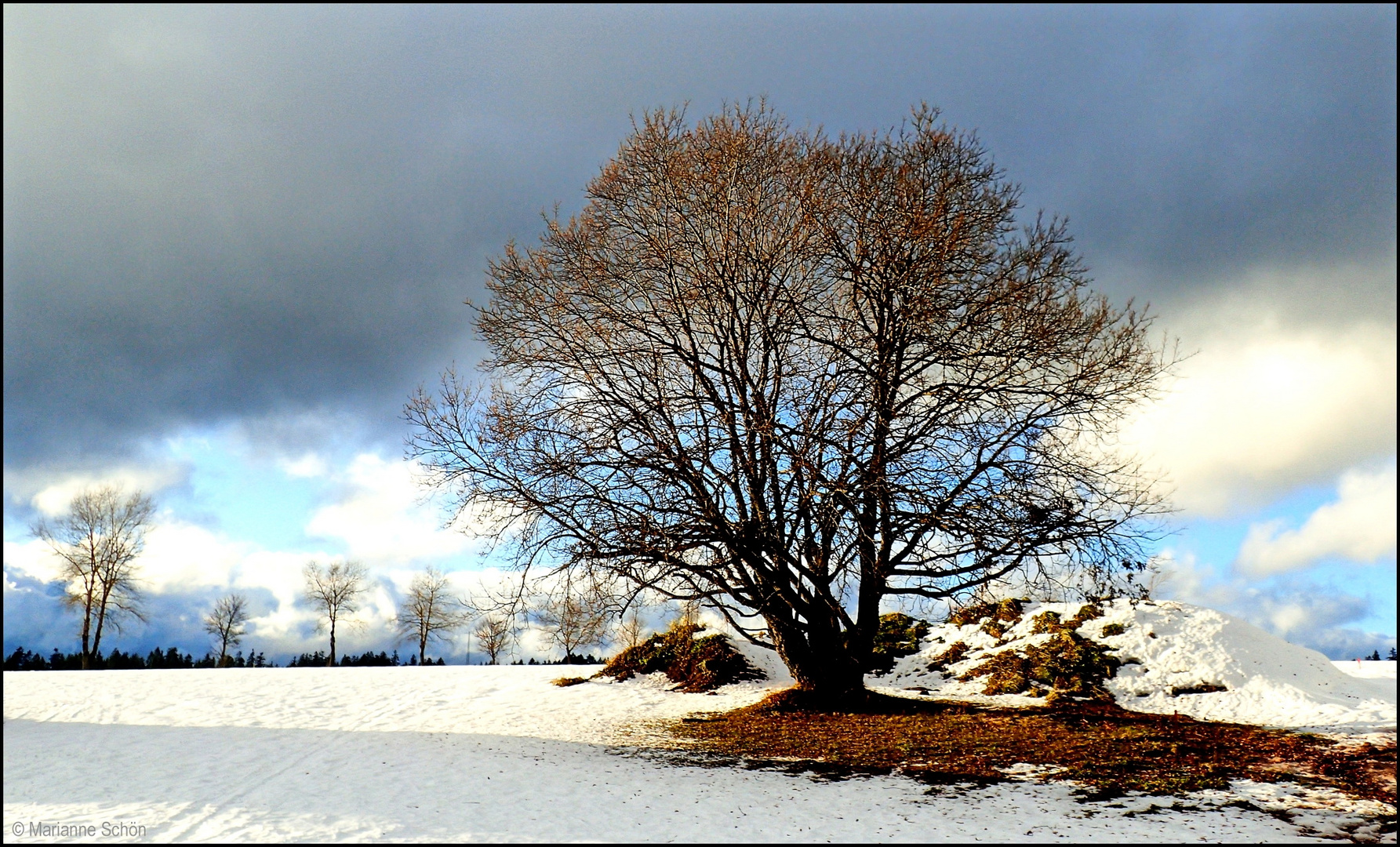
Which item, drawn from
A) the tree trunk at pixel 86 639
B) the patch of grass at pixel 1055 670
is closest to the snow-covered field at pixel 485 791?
the patch of grass at pixel 1055 670

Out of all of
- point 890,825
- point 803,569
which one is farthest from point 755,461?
point 890,825

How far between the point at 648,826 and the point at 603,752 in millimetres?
4349

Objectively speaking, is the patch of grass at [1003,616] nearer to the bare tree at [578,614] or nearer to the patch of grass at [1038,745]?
the patch of grass at [1038,745]

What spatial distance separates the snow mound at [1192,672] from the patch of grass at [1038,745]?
181cm

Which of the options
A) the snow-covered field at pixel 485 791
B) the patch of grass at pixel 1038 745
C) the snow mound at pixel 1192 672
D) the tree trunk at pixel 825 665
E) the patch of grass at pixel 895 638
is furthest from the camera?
the patch of grass at pixel 895 638

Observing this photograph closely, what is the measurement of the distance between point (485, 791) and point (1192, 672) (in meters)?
15.7

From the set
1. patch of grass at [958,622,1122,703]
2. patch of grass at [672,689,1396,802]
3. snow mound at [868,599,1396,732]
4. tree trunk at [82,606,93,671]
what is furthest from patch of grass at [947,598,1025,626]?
tree trunk at [82,606,93,671]

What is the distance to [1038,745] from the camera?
11461 mm

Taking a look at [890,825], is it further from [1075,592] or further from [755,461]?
[1075,592]

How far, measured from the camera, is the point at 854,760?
1065cm

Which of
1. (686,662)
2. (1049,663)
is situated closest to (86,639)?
(686,662)

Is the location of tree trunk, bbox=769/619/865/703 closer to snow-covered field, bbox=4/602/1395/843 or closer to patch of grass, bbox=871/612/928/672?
snow-covered field, bbox=4/602/1395/843

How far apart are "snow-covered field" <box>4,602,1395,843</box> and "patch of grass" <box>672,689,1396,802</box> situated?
735mm

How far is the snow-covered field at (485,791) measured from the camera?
777cm
